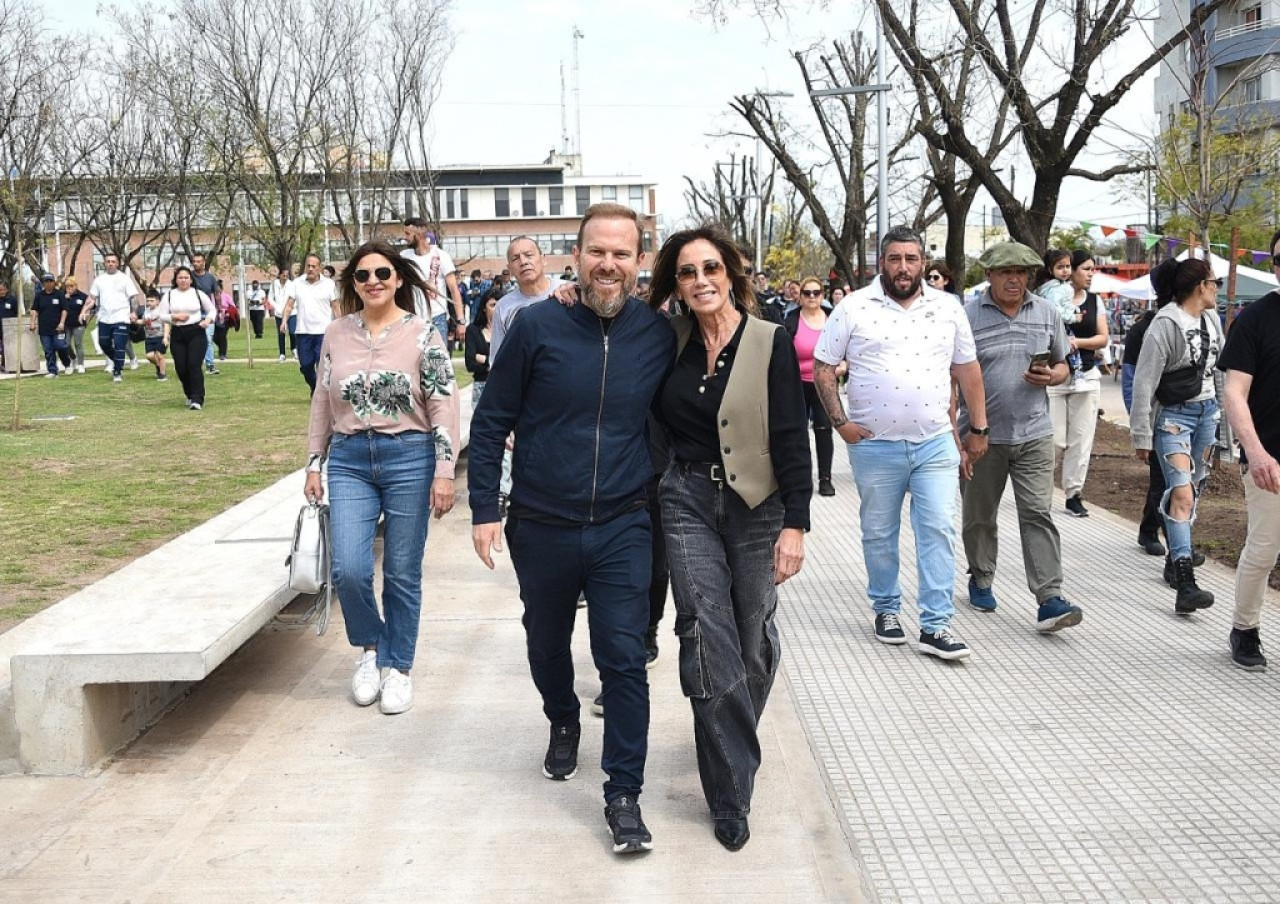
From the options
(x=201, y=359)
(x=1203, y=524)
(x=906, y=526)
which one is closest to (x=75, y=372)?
(x=201, y=359)

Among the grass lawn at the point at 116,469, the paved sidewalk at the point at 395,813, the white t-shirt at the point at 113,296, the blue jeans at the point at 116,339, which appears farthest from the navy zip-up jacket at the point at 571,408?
the blue jeans at the point at 116,339

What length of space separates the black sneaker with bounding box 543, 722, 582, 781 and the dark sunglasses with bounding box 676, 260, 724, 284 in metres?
1.63

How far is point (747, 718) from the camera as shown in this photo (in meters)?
4.34

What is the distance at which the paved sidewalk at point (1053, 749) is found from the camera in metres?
4.06

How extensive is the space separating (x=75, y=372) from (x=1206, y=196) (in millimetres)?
19813

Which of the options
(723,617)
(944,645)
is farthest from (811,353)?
(723,617)

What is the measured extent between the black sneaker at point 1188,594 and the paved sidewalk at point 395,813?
2465 mm

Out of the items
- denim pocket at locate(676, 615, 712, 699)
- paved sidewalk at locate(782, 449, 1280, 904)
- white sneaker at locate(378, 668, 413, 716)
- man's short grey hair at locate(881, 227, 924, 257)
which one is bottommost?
paved sidewalk at locate(782, 449, 1280, 904)

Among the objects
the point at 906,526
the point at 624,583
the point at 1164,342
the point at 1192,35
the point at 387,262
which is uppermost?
the point at 1192,35

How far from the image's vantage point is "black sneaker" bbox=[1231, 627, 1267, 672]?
243 inches

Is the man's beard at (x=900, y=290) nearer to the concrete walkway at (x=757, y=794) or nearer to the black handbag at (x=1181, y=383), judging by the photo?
the concrete walkway at (x=757, y=794)

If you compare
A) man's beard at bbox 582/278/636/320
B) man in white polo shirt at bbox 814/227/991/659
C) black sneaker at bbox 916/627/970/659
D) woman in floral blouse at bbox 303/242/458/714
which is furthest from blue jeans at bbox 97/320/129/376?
man's beard at bbox 582/278/636/320

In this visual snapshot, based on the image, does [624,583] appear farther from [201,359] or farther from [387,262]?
[201,359]

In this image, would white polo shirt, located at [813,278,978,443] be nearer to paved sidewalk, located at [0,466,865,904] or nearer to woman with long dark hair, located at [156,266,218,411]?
paved sidewalk, located at [0,466,865,904]
